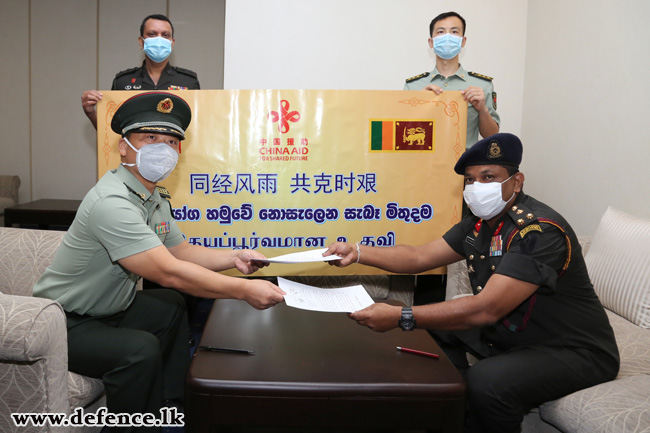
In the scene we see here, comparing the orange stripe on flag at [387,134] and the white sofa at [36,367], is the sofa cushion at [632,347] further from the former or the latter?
the white sofa at [36,367]

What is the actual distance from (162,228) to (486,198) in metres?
1.25

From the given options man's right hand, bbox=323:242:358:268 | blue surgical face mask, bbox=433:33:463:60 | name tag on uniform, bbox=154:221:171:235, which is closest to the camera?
name tag on uniform, bbox=154:221:171:235

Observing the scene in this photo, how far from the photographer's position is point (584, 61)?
2738 mm

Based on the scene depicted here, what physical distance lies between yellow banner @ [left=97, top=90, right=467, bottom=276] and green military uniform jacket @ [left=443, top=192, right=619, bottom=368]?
923 millimetres

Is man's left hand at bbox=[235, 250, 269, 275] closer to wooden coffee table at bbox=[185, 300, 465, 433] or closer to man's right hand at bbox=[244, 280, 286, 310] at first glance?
man's right hand at bbox=[244, 280, 286, 310]

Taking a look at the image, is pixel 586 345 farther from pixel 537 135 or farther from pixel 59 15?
pixel 59 15

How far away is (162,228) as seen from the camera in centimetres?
188

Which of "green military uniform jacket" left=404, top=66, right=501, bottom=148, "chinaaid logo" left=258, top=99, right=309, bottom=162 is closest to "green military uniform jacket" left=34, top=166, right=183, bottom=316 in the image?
Result: "chinaaid logo" left=258, top=99, right=309, bottom=162

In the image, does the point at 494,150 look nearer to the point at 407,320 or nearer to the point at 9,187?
the point at 407,320

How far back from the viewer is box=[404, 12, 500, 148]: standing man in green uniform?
8.35 ft

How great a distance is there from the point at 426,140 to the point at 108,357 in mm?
1834

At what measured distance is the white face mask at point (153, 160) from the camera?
5.45 ft

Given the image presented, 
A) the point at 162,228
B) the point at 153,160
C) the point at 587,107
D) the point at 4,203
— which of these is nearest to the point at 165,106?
the point at 153,160

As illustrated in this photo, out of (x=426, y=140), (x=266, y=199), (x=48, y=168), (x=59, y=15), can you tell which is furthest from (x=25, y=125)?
(x=426, y=140)
